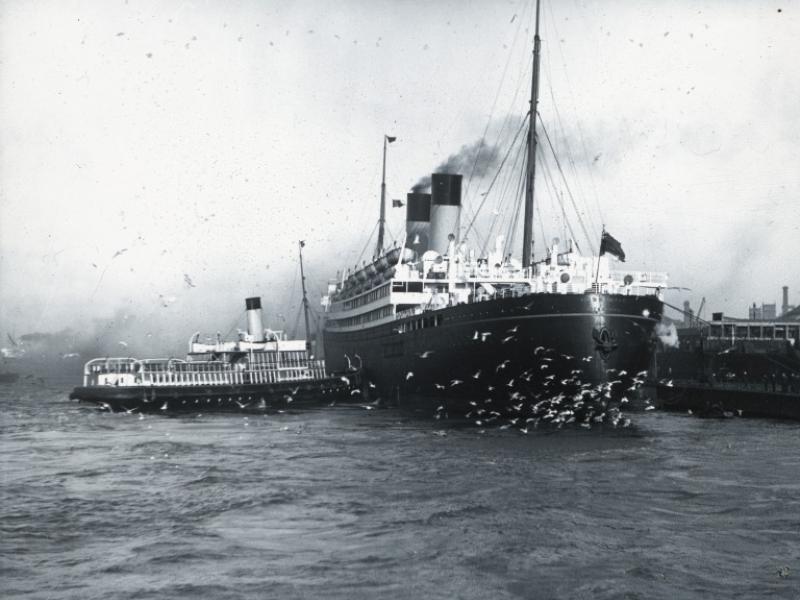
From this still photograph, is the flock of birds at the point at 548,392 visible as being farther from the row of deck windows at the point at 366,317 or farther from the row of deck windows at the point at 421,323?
the row of deck windows at the point at 366,317

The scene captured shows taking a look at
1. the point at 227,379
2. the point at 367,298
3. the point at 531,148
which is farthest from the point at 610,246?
the point at 367,298

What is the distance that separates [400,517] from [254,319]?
124 ft

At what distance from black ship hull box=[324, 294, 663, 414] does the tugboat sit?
1027 cm

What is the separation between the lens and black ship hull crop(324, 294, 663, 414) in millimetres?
35406

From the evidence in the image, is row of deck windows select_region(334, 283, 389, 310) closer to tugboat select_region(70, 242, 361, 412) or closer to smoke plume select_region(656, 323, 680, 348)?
tugboat select_region(70, 242, 361, 412)

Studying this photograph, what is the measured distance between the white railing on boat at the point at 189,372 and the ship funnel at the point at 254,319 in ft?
9.10

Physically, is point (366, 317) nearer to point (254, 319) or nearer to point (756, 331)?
point (254, 319)

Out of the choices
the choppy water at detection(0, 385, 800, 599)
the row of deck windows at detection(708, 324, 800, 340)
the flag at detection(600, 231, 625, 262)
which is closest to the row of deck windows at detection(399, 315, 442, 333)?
the flag at detection(600, 231, 625, 262)

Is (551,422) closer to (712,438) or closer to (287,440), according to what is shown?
(712,438)

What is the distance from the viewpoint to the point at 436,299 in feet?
158

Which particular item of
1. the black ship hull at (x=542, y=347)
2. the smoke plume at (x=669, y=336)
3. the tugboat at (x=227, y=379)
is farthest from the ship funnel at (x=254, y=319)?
the smoke plume at (x=669, y=336)

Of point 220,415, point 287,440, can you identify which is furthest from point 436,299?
point 287,440

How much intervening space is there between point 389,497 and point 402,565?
216 inches

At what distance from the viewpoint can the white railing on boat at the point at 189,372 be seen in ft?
147
